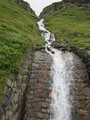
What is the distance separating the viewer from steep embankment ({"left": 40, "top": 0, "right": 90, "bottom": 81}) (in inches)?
1144

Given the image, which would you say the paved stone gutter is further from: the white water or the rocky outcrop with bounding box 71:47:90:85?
the rocky outcrop with bounding box 71:47:90:85

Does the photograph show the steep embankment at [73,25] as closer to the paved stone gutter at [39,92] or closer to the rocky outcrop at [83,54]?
the rocky outcrop at [83,54]

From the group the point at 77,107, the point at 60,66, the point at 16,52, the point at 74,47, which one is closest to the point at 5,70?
the point at 16,52

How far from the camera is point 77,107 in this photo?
66.2 feet

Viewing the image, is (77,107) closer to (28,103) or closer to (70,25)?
(28,103)

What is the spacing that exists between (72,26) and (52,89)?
3036cm

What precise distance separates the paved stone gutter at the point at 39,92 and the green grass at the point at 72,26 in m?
6.54

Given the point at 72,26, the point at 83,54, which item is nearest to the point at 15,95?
the point at 83,54

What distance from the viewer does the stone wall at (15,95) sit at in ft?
52.0

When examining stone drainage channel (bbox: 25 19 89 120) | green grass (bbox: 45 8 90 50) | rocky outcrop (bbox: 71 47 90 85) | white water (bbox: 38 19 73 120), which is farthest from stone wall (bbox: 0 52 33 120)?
green grass (bbox: 45 8 90 50)

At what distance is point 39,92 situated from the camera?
68.7 ft

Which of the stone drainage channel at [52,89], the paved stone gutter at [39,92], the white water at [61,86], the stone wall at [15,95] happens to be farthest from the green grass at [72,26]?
the stone wall at [15,95]

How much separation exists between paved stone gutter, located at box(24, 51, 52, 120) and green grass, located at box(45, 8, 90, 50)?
6.54m

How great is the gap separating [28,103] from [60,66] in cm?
620
